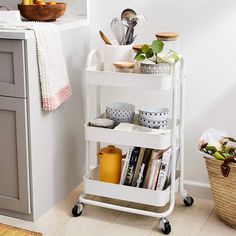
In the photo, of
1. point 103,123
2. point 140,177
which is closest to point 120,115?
point 103,123

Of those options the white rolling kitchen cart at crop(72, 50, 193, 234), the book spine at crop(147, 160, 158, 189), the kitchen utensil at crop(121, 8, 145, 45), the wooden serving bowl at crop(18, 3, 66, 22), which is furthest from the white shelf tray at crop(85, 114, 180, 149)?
the wooden serving bowl at crop(18, 3, 66, 22)

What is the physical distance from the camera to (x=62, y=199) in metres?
2.72

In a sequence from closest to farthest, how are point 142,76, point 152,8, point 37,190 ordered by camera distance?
point 142,76 < point 37,190 < point 152,8

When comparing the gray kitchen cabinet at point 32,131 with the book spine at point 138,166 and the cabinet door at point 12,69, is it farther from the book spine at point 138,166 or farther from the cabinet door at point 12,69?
the book spine at point 138,166

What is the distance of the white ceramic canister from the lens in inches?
96.0

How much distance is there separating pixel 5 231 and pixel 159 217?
0.69 metres

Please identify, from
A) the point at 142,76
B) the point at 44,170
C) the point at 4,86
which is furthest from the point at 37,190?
the point at 142,76

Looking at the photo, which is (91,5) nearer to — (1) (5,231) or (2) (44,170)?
→ (2) (44,170)

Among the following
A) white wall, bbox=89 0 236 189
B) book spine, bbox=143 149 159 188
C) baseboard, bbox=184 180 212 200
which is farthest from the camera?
baseboard, bbox=184 180 212 200

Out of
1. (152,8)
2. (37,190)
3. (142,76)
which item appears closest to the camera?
(142,76)

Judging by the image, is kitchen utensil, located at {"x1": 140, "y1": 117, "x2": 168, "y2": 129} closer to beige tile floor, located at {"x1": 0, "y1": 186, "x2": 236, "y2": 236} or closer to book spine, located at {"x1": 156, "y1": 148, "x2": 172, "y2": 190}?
book spine, located at {"x1": 156, "y1": 148, "x2": 172, "y2": 190}

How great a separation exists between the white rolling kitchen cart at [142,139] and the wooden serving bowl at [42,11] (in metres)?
0.30

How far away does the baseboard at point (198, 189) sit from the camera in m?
2.73

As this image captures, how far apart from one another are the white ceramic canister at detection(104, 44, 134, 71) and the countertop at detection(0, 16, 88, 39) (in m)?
0.25
